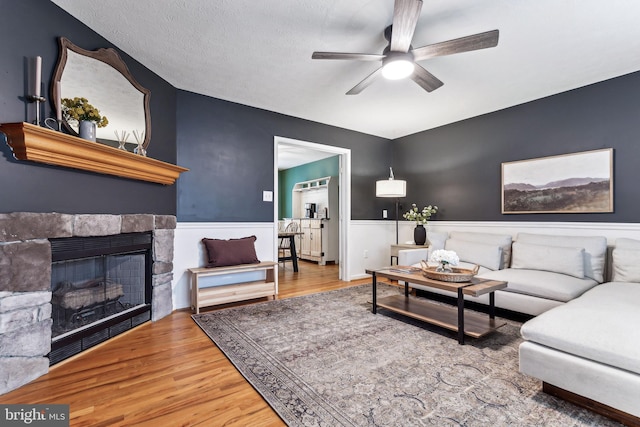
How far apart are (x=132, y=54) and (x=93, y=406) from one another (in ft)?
9.12

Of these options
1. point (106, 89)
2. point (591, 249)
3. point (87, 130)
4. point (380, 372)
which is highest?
point (106, 89)

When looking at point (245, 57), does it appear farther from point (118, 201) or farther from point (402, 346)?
point (402, 346)

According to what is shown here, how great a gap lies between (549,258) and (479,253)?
2.26 feet

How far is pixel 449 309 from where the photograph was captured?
9.56ft

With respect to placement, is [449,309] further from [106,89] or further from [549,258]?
[106,89]

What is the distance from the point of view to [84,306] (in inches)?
89.6

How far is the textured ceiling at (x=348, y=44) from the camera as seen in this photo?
2.04 m

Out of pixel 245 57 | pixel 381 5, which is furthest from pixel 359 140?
pixel 381 5

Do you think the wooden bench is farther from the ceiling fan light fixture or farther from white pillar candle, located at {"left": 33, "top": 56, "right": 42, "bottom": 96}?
the ceiling fan light fixture

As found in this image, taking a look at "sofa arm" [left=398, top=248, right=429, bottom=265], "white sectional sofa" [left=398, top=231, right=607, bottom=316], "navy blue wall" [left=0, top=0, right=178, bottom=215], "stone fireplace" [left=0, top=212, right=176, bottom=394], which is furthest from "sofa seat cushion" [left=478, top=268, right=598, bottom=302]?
"navy blue wall" [left=0, top=0, right=178, bottom=215]

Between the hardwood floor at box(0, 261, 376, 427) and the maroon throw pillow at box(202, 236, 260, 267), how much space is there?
3.23 feet

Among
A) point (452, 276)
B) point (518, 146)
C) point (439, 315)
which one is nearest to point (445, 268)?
point (452, 276)

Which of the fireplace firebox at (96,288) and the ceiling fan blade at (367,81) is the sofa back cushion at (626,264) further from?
the fireplace firebox at (96,288)

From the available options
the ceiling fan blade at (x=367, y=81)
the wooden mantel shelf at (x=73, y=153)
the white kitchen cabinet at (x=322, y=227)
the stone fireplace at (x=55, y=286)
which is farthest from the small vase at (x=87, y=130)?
the white kitchen cabinet at (x=322, y=227)
